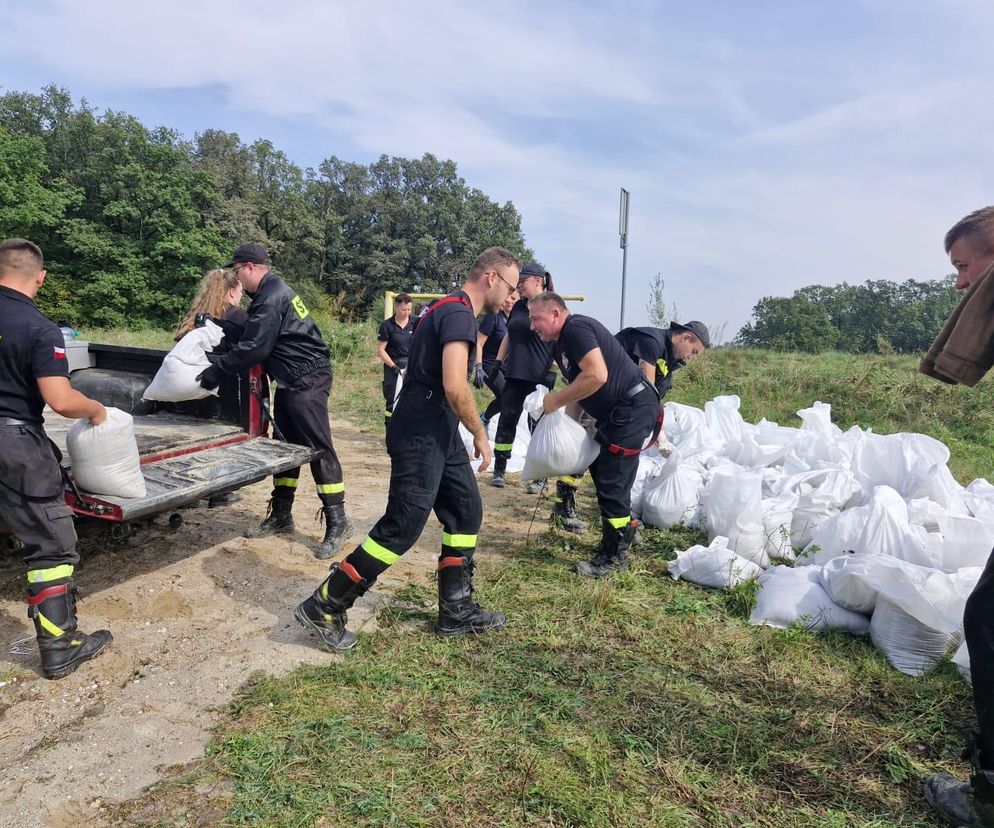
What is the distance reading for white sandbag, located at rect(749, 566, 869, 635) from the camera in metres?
3.20

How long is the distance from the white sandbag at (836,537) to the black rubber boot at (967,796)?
170cm

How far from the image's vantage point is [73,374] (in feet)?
15.4

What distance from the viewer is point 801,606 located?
130 inches

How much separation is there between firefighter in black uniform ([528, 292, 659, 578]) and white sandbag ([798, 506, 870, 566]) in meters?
1.09

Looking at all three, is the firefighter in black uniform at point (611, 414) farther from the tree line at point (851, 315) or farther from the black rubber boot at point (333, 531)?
the tree line at point (851, 315)

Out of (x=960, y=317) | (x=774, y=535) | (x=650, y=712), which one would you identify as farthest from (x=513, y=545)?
(x=960, y=317)

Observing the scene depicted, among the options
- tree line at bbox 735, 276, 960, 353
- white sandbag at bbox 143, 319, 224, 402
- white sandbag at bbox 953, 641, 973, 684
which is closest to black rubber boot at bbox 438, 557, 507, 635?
white sandbag at bbox 953, 641, 973, 684

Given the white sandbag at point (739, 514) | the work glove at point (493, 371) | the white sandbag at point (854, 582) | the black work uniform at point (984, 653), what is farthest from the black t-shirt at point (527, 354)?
the black work uniform at point (984, 653)

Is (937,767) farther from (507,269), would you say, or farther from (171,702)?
(171,702)

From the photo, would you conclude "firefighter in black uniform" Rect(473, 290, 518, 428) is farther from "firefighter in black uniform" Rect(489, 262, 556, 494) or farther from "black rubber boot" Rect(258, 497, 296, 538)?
"black rubber boot" Rect(258, 497, 296, 538)

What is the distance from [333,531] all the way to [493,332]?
3.18 meters

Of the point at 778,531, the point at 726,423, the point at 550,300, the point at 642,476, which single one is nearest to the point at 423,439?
the point at 550,300

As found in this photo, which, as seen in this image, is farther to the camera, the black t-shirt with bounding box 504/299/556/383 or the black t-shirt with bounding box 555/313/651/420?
the black t-shirt with bounding box 504/299/556/383

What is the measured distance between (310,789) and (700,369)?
997 cm
